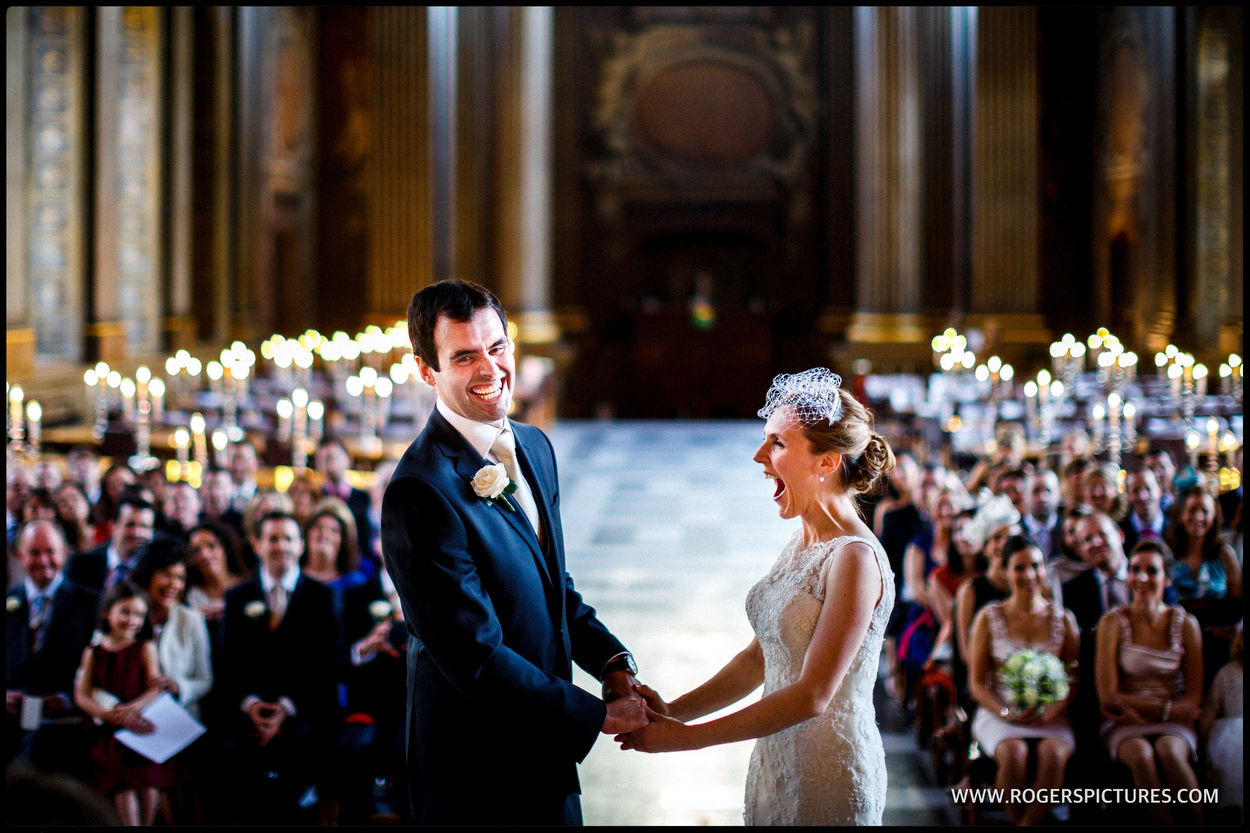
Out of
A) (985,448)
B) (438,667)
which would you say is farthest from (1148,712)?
(985,448)

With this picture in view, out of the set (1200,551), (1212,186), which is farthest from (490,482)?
(1212,186)

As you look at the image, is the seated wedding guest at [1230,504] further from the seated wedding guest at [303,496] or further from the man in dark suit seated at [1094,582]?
the seated wedding guest at [303,496]

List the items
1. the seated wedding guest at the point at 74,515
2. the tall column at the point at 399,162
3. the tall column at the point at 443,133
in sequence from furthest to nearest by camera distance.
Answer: the tall column at the point at 443,133 < the tall column at the point at 399,162 < the seated wedding guest at the point at 74,515

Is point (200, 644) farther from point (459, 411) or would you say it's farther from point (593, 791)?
point (459, 411)

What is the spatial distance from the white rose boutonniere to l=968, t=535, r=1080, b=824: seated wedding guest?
3.06 meters

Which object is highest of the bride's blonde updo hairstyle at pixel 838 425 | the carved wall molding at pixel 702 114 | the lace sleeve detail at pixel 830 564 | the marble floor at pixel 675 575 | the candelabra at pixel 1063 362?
the carved wall molding at pixel 702 114

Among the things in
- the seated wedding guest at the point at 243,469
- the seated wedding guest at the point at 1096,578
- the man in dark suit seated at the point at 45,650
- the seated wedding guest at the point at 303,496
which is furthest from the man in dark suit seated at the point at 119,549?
the seated wedding guest at the point at 1096,578

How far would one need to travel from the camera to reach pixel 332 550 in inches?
245

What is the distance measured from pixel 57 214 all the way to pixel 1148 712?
13697 mm

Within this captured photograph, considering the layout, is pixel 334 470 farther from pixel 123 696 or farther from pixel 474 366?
pixel 474 366

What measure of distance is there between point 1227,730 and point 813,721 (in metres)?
2.77

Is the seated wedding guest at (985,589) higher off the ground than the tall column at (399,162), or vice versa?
the tall column at (399,162)

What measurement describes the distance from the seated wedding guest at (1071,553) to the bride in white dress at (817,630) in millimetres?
2965

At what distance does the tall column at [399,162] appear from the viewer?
799 inches
